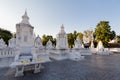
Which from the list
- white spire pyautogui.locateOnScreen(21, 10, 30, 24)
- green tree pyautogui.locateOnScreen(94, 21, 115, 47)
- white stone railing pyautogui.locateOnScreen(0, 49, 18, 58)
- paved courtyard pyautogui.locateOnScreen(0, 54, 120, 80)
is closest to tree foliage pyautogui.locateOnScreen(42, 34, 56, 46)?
green tree pyautogui.locateOnScreen(94, 21, 115, 47)

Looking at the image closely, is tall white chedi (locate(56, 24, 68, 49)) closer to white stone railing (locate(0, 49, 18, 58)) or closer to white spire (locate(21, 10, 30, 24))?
white spire (locate(21, 10, 30, 24))

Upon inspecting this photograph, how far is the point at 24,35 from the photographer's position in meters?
9.05

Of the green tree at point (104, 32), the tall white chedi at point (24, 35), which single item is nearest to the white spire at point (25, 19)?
the tall white chedi at point (24, 35)

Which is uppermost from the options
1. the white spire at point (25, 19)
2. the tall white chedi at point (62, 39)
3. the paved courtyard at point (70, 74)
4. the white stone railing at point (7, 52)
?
the white spire at point (25, 19)

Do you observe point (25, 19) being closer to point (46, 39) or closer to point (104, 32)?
point (104, 32)

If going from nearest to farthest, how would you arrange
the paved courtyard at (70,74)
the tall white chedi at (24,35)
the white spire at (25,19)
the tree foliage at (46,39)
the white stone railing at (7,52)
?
the paved courtyard at (70,74) < the white stone railing at (7,52) < the tall white chedi at (24,35) < the white spire at (25,19) < the tree foliage at (46,39)

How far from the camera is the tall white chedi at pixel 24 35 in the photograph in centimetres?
870

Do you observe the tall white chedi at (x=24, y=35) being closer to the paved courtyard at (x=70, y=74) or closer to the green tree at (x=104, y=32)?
the paved courtyard at (x=70, y=74)

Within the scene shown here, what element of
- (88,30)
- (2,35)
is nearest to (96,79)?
(2,35)

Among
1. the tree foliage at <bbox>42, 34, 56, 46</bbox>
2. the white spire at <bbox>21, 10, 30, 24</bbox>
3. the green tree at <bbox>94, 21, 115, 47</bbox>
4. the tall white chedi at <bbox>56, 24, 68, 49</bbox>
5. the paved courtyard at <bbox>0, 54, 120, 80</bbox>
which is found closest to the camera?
the paved courtyard at <bbox>0, 54, 120, 80</bbox>

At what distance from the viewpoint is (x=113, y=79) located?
4938mm

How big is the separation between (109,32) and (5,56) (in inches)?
1186

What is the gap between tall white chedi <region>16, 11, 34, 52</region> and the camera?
8.70 meters

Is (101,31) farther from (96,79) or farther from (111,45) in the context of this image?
(96,79)
